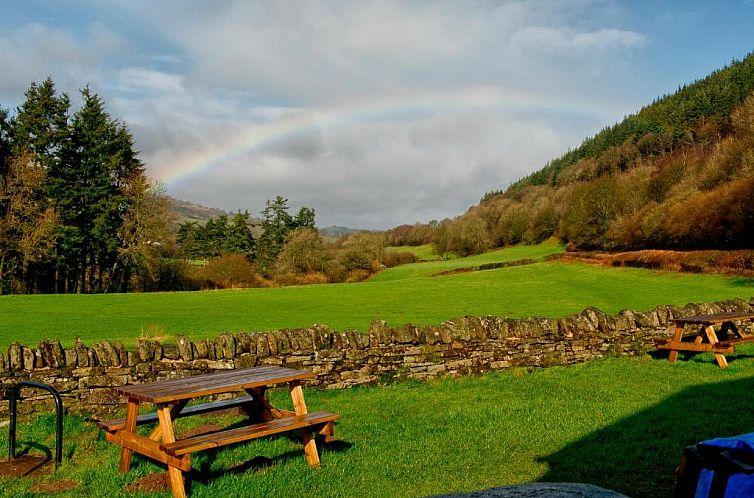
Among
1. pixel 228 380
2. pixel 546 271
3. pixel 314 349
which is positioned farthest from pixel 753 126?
pixel 228 380

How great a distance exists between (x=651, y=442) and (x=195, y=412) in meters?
5.79

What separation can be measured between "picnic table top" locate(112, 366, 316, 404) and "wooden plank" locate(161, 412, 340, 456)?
1.45 feet

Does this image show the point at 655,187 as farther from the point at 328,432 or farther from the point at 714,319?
the point at 328,432

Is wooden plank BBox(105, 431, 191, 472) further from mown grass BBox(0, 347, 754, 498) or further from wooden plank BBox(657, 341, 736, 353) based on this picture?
wooden plank BBox(657, 341, 736, 353)

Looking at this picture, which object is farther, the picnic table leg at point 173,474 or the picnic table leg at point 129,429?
the picnic table leg at point 129,429

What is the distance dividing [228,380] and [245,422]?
2260 mm

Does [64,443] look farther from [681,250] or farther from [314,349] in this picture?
[681,250]

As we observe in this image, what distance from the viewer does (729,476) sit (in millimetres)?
2355

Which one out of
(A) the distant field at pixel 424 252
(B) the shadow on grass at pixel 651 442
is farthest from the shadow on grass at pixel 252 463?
(A) the distant field at pixel 424 252

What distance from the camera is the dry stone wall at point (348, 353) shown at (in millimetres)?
9141

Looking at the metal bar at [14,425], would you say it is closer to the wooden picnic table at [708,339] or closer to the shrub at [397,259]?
the wooden picnic table at [708,339]

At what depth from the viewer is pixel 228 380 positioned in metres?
6.79

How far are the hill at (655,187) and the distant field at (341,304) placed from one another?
6.86 meters

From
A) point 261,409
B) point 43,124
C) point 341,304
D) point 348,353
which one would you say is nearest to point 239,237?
point 43,124
